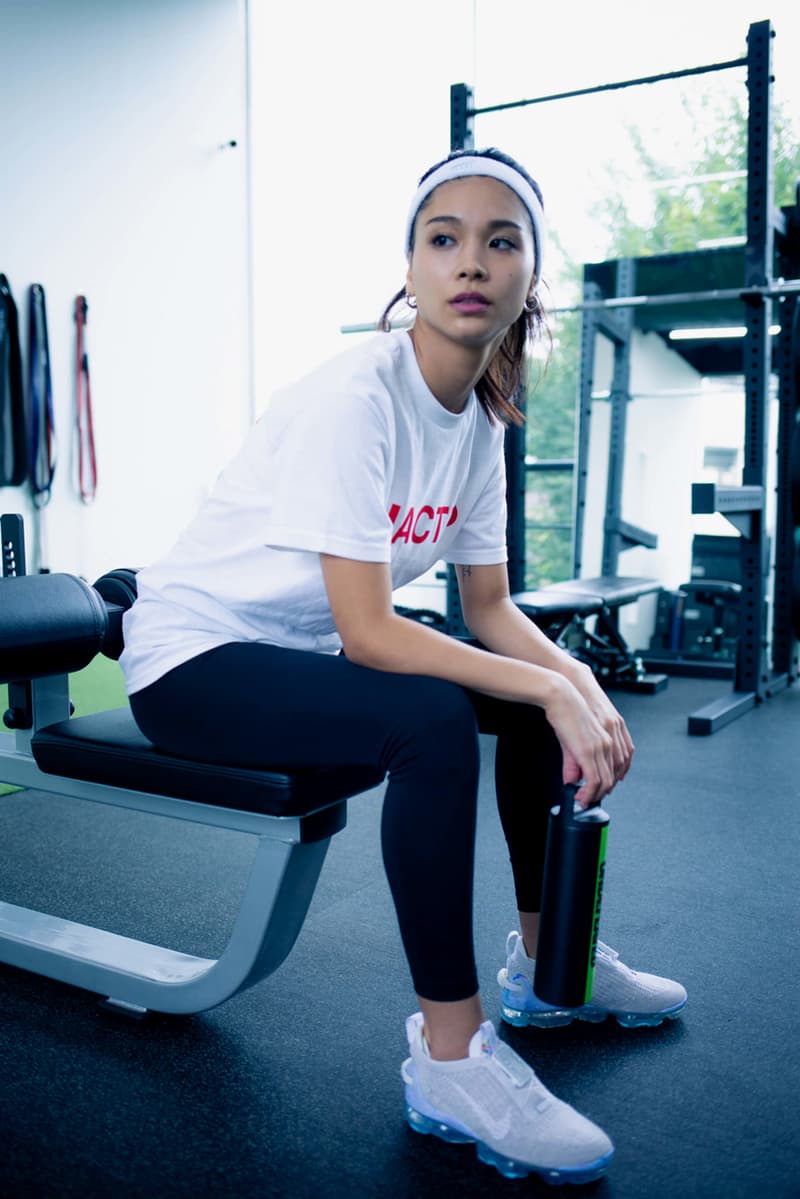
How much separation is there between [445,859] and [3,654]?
624 millimetres

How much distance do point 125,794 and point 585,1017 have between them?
66 cm

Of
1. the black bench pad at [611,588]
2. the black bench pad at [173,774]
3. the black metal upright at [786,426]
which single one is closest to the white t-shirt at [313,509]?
the black bench pad at [173,774]

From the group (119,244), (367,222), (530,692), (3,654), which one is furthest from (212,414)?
(530,692)

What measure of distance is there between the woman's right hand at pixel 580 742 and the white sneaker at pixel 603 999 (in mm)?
366

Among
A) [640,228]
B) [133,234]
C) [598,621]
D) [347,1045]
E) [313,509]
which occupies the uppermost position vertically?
[640,228]

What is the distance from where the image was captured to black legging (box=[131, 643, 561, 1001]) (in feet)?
3.28

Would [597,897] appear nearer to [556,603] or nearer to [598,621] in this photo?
[556,603]

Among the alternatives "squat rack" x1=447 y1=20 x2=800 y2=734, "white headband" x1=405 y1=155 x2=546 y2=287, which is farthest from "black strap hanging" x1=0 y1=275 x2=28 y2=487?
"white headband" x1=405 y1=155 x2=546 y2=287

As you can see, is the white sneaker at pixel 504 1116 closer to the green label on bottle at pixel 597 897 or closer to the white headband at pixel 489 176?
the green label on bottle at pixel 597 897

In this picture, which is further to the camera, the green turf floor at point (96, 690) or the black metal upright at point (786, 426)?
the black metal upright at point (786, 426)

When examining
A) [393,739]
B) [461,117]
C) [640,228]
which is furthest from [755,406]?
[393,739]

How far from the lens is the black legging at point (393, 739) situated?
3.28 ft

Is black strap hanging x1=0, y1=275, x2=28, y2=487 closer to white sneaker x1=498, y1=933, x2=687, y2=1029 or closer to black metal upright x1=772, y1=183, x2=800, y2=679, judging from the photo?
black metal upright x1=772, y1=183, x2=800, y2=679

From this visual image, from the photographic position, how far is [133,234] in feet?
15.0
